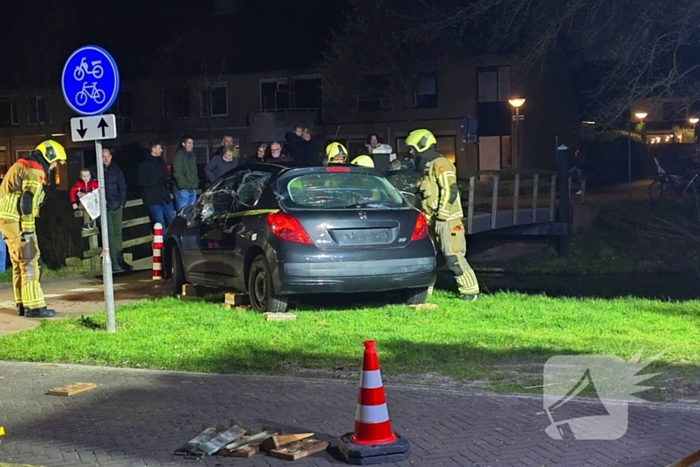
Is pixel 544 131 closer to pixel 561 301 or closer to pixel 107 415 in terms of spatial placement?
pixel 561 301

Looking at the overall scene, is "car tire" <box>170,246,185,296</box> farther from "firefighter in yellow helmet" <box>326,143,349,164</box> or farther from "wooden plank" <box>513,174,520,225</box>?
"wooden plank" <box>513,174,520,225</box>

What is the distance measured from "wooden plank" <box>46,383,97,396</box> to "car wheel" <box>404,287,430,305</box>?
439 cm

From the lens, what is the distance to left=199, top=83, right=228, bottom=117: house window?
158 ft

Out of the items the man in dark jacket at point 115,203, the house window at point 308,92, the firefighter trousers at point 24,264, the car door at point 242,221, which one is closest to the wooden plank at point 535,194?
the man in dark jacket at point 115,203

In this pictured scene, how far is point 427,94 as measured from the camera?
141ft

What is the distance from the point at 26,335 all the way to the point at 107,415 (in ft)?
11.4

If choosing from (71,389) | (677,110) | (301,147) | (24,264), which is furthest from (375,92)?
(71,389)

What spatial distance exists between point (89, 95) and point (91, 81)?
142 millimetres

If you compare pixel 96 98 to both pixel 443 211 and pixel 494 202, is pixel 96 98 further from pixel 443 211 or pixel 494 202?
pixel 494 202

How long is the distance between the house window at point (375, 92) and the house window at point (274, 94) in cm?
528

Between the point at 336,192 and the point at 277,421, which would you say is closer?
the point at 277,421

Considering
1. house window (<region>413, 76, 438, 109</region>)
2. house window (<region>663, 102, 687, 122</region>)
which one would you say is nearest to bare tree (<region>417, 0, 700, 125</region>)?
house window (<region>663, 102, 687, 122</region>)

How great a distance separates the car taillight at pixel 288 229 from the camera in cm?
965

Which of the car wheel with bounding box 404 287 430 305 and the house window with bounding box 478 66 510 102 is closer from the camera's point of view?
the car wheel with bounding box 404 287 430 305
